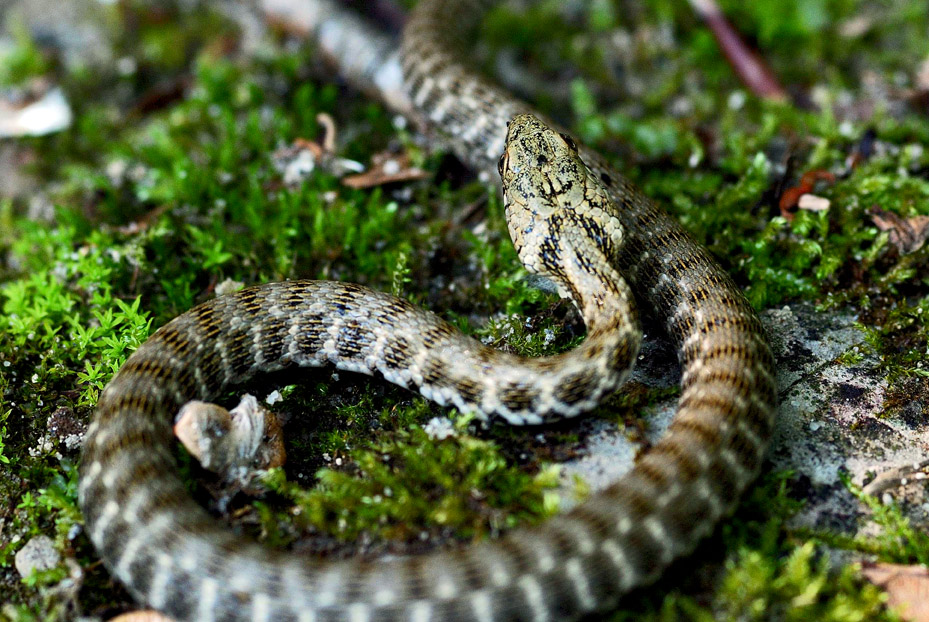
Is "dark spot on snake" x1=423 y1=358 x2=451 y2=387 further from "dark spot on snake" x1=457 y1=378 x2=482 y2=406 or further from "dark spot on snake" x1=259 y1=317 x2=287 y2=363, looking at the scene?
"dark spot on snake" x1=259 y1=317 x2=287 y2=363

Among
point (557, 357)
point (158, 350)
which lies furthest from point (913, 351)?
point (158, 350)

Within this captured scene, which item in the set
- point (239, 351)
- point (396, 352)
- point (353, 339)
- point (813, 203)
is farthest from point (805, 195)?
point (239, 351)

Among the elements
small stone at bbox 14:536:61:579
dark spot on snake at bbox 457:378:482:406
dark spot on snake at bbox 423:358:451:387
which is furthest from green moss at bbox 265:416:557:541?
small stone at bbox 14:536:61:579

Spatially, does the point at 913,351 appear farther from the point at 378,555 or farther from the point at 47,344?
the point at 47,344

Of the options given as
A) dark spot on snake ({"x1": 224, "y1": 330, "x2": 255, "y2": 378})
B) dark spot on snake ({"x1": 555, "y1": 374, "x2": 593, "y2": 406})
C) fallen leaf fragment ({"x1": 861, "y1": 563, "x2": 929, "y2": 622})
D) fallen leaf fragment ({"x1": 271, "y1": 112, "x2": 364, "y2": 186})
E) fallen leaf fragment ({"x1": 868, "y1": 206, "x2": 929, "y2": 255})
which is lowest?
dark spot on snake ({"x1": 224, "y1": 330, "x2": 255, "y2": 378})

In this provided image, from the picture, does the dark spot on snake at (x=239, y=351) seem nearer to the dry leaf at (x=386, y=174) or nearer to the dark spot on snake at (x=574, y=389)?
the dark spot on snake at (x=574, y=389)

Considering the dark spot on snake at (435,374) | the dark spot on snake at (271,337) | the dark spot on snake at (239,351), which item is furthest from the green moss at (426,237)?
the dark spot on snake at (239,351)
